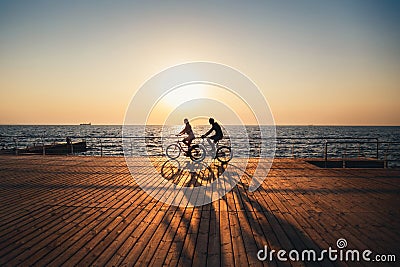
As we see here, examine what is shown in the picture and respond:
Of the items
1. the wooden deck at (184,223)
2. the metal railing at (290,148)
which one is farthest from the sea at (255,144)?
the wooden deck at (184,223)

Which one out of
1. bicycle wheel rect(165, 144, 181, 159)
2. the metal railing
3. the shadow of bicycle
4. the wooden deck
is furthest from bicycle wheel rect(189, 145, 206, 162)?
the wooden deck

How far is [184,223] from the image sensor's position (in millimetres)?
4660

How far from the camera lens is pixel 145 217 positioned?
195 inches

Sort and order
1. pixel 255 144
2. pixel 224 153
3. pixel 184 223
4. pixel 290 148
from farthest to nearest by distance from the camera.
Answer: pixel 255 144 → pixel 290 148 → pixel 224 153 → pixel 184 223

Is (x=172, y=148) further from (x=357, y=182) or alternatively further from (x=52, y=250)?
(x=52, y=250)

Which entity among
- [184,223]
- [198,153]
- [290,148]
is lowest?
[290,148]

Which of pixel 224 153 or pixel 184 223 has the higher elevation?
pixel 224 153

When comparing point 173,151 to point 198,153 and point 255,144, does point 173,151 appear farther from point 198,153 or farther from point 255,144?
point 255,144

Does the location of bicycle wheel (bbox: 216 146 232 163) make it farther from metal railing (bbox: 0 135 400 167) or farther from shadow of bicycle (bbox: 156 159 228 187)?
metal railing (bbox: 0 135 400 167)

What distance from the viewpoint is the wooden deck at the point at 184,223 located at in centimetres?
350

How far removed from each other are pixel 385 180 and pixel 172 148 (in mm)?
7295

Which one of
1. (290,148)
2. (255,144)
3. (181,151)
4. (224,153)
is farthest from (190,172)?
Answer: (255,144)

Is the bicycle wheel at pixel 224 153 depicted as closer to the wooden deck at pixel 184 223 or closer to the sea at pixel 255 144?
the sea at pixel 255 144

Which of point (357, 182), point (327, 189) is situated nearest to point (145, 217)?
point (327, 189)
